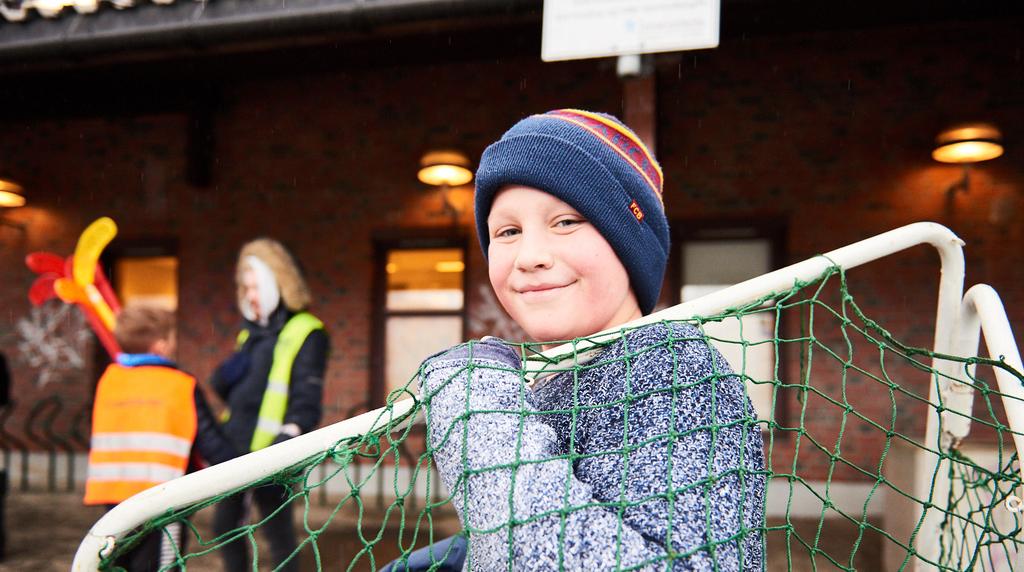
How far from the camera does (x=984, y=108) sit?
17.3ft

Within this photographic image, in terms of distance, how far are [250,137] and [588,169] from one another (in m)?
6.56

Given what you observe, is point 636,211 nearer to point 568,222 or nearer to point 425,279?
point 568,222

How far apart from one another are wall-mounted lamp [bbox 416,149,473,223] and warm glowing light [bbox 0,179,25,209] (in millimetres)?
4540

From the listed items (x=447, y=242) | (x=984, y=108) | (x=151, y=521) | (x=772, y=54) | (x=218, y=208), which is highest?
(x=772, y=54)

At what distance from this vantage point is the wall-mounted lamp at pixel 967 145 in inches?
189

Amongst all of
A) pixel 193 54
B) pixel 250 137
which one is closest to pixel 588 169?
pixel 193 54

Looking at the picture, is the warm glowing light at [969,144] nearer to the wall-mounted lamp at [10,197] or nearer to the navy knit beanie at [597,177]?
the navy knit beanie at [597,177]

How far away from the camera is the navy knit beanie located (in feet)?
3.01

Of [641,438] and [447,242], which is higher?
[447,242]

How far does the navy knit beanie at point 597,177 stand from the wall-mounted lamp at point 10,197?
795 cm

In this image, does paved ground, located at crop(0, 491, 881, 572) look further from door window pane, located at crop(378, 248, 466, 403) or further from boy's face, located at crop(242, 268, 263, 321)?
boy's face, located at crop(242, 268, 263, 321)

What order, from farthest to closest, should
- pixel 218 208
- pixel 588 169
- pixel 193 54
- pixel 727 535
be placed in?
pixel 218 208
pixel 193 54
pixel 588 169
pixel 727 535

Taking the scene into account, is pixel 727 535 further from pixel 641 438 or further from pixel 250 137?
pixel 250 137

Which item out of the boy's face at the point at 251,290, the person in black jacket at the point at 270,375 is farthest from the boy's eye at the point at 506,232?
the boy's face at the point at 251,290
